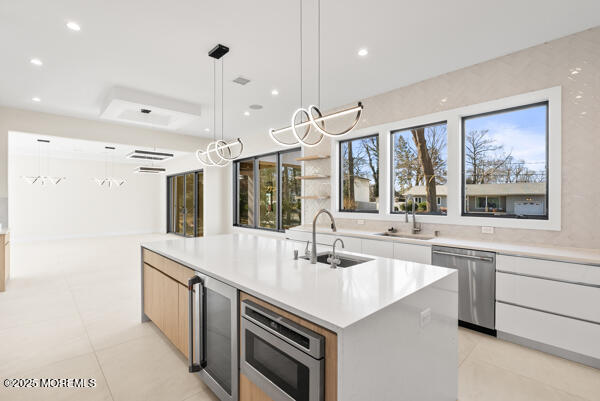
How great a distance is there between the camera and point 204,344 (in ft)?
6.57

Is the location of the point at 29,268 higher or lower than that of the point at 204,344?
lower

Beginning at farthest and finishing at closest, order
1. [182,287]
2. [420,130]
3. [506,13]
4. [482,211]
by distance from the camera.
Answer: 1. [420,130]
2. [482,211]
3. [506,13]
4. [182,287]

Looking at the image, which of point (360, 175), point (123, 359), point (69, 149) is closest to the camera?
point (123, 359)

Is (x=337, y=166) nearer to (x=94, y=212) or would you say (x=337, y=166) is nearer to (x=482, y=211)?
(x=482, y=211)

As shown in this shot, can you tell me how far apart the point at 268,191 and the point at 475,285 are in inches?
188

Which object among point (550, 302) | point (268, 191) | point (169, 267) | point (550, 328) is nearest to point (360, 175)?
point (268, 191)

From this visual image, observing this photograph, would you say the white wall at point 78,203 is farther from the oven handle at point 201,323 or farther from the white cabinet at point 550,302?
the white cabinet at point 550,302

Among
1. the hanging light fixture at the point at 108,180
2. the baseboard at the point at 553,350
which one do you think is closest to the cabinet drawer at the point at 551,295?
the baseboard at the point at 553,350

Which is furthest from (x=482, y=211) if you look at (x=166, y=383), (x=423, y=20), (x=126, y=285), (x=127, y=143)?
(x=127, y=143)

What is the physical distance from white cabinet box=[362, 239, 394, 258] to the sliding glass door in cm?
633

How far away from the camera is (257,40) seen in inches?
115

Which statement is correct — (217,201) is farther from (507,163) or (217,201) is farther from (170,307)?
(507,163)

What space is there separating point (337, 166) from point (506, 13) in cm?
296

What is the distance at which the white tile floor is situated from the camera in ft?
6.57
